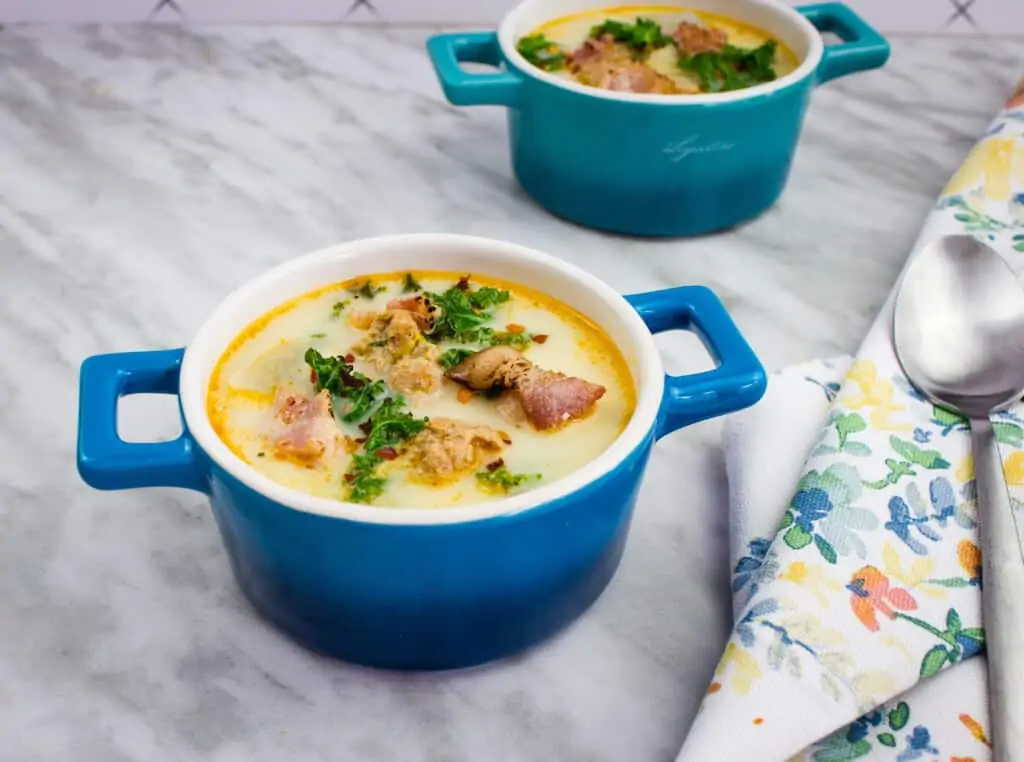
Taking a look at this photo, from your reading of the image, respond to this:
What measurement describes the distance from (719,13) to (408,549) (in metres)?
0.84

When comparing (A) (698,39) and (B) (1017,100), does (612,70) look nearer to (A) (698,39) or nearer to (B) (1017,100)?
(A) (698,39)

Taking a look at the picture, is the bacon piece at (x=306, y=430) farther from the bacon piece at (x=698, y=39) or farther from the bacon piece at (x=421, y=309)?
the bacon piece at (x=698, y=39)

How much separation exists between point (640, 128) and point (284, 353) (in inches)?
16.7

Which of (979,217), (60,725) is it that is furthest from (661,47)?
(60,725)

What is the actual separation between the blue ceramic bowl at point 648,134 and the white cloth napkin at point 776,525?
0.85 ft

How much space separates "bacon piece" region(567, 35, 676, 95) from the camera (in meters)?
1.09

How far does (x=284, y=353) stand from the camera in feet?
2.47

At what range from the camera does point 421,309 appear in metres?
0.78

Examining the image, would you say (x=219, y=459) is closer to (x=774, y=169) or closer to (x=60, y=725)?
(x=60, y=725)

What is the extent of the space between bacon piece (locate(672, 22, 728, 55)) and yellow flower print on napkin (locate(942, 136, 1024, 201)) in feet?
0.86

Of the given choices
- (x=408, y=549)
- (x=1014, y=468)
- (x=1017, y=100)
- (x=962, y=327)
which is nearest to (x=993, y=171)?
(x=1017, y=100)

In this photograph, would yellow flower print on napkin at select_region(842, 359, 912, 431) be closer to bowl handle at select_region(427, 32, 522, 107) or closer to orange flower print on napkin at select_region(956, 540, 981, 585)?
orange flower print on napkin at select_region(956, 540, 981, 585)

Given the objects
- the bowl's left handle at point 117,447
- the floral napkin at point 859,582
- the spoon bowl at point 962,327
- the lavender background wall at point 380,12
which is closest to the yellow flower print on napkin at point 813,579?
the floral napkin at point 859,582

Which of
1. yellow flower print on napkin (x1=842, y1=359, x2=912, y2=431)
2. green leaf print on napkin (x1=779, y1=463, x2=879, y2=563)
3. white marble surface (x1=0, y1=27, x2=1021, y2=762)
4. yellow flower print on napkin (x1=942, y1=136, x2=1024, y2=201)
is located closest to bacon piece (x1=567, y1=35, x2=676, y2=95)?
white marble surface (x1=0, y1=27, x2=1021, y2=762)
